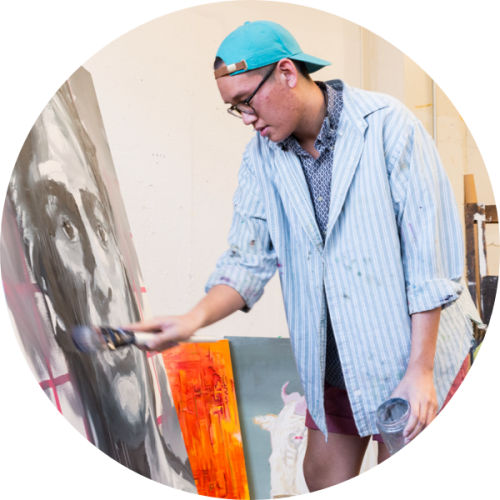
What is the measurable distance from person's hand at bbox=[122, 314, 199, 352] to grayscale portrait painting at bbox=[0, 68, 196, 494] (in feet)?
0.72

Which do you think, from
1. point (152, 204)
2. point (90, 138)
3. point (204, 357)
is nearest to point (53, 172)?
point (90, 138)

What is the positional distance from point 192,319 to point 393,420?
18.5 inches

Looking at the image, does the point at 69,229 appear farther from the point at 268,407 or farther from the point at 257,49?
the point at 268,407

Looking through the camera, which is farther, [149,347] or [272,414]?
[272,414]

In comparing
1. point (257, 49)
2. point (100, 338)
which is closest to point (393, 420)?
point (100, 338)

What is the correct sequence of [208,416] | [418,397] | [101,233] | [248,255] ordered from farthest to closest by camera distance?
[208,416] → [101,233] → [248,255] → [418,397]

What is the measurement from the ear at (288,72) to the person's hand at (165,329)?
54 cm

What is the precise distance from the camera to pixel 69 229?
4.34 ft

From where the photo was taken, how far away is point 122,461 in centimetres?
140

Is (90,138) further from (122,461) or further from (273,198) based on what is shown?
(122,461)

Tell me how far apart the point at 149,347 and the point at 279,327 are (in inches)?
20.0

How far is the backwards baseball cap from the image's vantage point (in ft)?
3.76

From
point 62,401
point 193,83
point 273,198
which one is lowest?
point 62,401

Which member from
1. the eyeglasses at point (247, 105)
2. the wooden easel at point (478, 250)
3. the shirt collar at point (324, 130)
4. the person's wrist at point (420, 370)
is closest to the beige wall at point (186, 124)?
the wooden easel at point (478, 250)
